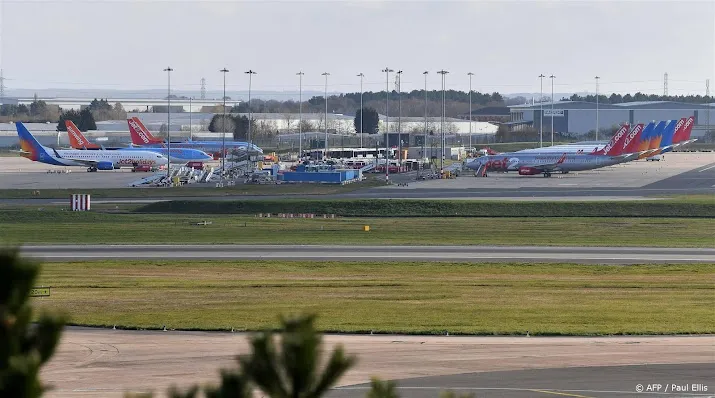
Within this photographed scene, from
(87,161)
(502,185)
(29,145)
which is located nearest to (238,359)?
(502,185)

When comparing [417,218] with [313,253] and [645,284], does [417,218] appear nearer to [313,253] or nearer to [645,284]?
[313,253]

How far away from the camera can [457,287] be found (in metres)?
42.7

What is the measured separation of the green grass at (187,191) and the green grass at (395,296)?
4601cm

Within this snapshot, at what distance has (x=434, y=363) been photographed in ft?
92.0

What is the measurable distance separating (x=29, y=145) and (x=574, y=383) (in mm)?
115027

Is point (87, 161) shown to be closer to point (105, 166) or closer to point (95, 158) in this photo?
point (95, 158)

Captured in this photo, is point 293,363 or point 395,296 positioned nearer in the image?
point 293,363

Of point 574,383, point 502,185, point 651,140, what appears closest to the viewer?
point 574,383

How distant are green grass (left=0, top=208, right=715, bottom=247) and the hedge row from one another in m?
3.22

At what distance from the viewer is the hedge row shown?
78.9 m

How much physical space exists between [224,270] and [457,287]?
12295 mm

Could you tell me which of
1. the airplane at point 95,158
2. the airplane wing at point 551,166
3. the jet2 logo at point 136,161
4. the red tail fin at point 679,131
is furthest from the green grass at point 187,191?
the red tail fin at point 679,131

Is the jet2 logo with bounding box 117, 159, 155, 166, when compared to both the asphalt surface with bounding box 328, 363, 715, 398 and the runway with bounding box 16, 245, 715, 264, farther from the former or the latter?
the asphalt surface with bounding box 328, 363, 715, 398

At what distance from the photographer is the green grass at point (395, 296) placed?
34375mm
